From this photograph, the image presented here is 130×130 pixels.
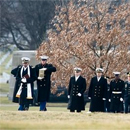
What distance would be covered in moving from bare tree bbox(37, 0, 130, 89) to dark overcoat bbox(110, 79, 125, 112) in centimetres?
672

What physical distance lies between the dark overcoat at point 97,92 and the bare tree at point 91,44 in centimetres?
860

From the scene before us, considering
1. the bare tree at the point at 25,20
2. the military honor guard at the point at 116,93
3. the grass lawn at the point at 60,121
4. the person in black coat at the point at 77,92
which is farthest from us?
the bare tree at the point at 25,20

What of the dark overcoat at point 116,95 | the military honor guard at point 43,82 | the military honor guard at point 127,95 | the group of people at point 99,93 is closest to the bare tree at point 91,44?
the military honor guard at point 127,95

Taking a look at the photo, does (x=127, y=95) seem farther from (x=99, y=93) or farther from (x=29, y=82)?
(x=29, y=82)

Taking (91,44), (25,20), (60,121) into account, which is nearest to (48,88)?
(60,121)

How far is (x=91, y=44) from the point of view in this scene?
32.3m

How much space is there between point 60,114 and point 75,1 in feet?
75.5

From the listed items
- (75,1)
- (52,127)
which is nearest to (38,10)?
(75,1)

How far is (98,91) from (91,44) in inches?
402

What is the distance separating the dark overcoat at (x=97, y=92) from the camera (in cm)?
2212

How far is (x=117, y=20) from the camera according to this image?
106 feet

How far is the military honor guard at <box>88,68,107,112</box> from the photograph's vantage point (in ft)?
72.6

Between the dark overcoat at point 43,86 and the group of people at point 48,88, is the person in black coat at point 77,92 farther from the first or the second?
the dark overcoat at point 43,86

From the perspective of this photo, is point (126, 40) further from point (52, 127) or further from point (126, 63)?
point (52, 127)
